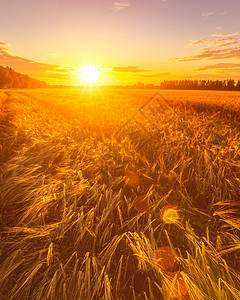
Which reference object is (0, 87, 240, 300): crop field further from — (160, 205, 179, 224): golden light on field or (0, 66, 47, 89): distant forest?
(0, 66, 47, 89): distant forest

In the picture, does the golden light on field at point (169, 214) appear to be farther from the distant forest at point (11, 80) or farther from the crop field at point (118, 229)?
the distant forest at point (11, 80)

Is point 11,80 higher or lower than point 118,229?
higher

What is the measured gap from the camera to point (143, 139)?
4664 mm

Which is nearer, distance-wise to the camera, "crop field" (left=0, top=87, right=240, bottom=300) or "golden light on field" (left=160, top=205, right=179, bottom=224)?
"crop field" (left=0, top=87, right=240, bottom=300)

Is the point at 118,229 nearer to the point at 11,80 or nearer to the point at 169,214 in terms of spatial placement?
the point at 169,214

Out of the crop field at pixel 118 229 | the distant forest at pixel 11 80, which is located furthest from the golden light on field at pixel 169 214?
the distant forest at pixel 11 80

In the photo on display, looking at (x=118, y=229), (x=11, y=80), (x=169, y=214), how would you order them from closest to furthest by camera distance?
(x=118, y=229) → (x=169, y=214) → (x=11, y=80)

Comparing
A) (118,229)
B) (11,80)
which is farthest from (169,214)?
(11,80)

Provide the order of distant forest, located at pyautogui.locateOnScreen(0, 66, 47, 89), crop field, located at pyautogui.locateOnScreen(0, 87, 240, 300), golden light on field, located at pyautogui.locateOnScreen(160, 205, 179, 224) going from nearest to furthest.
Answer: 1. crop field, located at pyautogui.locateOnScreen(0, 87, 240, 300)
2. golden light on field, located at pyautogui.locateOnScreen(160, 205, 179, 224)
3. distant forest, located at pyautogui.locateOnScreen(0, 66, 47, 89)

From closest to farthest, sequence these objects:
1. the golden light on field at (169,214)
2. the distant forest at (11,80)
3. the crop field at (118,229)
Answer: the crop field at (118,229)
the golden light on field at (169,214)
the distant forest at (11,80)

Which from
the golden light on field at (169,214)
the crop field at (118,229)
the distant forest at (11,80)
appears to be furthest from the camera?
the distant forest at (11,80)

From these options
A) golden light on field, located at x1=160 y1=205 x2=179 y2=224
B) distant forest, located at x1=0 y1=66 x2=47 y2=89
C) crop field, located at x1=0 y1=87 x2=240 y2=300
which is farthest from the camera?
distant forest, located at x1=0 y1=66 x2=47 y2=89

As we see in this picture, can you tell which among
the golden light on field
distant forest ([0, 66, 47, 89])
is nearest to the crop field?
the golden light on field

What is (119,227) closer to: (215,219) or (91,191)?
(91,191)
